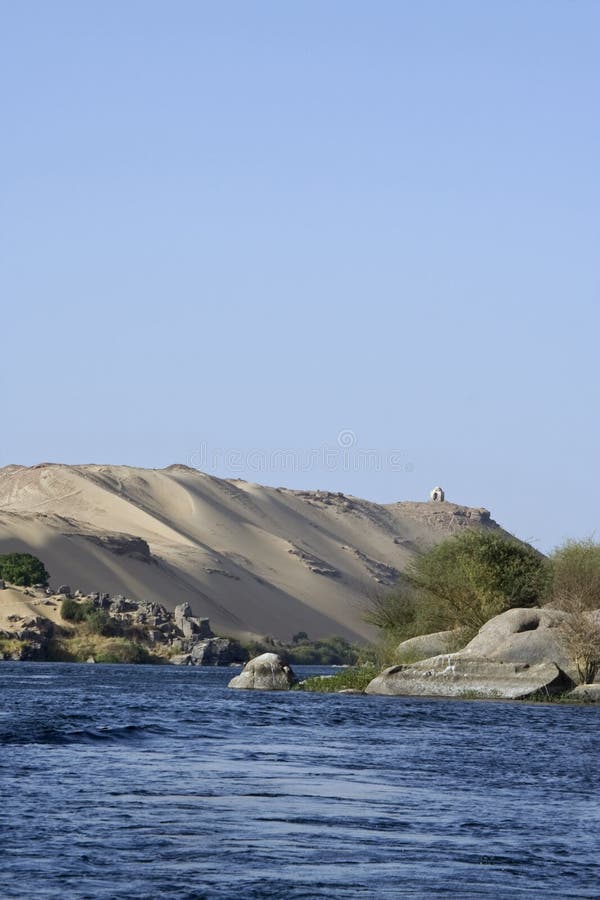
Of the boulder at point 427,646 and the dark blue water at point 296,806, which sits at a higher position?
the boulder at point 427,646

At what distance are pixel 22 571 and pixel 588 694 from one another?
Result: 266ft

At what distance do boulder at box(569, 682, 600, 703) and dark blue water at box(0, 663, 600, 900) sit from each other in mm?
5890

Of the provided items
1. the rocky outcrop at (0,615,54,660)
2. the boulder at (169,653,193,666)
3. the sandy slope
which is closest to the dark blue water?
the rocky outcrop at (0,615,54,660)

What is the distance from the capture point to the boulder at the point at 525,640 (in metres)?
41.8

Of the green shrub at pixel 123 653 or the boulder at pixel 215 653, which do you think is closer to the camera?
the green shrub at pixel 123 653

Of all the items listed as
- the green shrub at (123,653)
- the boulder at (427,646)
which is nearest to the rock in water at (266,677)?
the boulder at (427,646)

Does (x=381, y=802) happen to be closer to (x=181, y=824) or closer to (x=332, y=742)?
(x=181, y=824)

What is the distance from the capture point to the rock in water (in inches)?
1970

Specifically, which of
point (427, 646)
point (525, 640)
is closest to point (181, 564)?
point (427, 646)

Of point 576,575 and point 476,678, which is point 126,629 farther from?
point 476,678

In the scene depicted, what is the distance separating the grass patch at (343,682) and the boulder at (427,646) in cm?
111

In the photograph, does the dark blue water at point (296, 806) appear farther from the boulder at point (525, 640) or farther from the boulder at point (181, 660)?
the boulder at point (181, 660)

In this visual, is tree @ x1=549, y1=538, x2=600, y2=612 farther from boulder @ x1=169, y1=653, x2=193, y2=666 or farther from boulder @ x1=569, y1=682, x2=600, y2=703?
boulder @ x1=169, y1=653, x2=193, y2=666

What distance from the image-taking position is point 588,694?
40906mm
